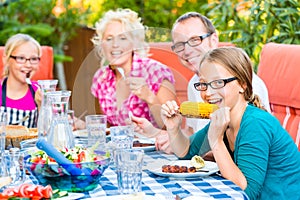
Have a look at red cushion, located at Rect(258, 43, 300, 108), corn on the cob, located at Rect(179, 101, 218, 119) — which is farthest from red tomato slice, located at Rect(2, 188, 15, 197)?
red cushion, located at Rect(258, 43, 300, 108)

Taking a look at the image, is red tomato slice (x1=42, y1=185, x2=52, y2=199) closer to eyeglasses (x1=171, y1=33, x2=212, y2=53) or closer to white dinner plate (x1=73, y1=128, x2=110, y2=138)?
white dinner plate (x1=73, y1=128, x2=110, y2=138)

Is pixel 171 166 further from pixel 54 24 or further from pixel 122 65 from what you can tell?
pixel 54 24

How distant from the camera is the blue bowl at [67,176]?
6.64ft

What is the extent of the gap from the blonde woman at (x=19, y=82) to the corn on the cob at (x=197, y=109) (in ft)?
4.29

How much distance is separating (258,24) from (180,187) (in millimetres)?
2917

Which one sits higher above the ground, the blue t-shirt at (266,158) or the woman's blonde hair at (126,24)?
the woman's blonde hair at (126,24)

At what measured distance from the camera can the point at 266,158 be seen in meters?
2.23

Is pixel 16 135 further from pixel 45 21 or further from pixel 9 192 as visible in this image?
pixel 45 21

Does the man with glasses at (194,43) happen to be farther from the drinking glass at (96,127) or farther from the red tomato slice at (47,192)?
the red tomato slice at (47,192)

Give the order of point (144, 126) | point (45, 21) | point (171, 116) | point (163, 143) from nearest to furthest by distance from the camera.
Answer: point (171, 116)
point (163, 143)
point (144, 126)
point (45, 21)

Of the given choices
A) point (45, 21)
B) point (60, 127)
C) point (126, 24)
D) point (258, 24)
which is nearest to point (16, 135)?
point (60, 127)

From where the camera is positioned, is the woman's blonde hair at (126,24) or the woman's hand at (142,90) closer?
the woman's hand at (142,90)

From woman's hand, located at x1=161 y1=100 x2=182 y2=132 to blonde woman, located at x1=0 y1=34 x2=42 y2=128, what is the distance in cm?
121

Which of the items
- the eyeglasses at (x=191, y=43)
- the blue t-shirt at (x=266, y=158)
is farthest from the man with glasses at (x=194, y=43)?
the blue t-shirt at (x=266, y=158)
